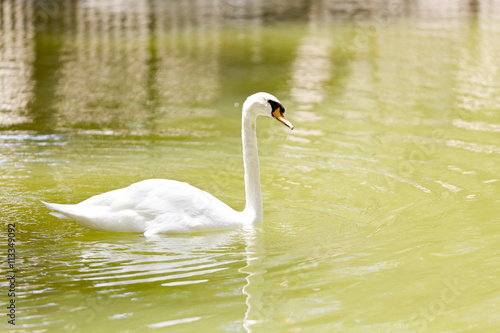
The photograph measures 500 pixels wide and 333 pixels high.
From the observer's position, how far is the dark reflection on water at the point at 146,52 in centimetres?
1328

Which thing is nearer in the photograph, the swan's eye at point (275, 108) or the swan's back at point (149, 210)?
the swan's back at point (149, 210)

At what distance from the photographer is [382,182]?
8.73 meters

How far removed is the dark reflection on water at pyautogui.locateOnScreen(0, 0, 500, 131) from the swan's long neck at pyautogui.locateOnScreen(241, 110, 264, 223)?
4215mm

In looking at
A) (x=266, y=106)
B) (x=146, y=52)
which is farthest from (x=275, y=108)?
(x=146, y=52)

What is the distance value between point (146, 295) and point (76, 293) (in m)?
0.51

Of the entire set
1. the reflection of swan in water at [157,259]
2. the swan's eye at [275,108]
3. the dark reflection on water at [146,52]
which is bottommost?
the reflection of swan in water at [157,259]

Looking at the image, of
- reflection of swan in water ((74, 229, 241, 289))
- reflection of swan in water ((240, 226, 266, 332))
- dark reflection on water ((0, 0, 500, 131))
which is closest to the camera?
reflection of swan in water ((240, 226, 266, 332))

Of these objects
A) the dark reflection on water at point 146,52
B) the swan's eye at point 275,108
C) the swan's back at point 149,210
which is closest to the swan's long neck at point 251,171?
the swan's eye at point 275,108

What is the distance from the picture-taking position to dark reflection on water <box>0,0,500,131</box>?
13.3 metres

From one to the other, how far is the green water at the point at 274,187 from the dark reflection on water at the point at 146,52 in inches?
3.9

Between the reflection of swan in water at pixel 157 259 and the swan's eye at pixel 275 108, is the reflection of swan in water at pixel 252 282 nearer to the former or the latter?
the reflection of swan in water at pixel 157 259

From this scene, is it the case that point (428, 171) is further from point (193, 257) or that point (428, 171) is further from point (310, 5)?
point (310, 5)

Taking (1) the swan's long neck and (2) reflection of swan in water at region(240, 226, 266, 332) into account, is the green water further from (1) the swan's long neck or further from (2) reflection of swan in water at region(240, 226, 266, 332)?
(1) the swan's long neck

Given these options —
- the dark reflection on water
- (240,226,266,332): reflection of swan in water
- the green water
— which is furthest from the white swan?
the dark reflection on water
